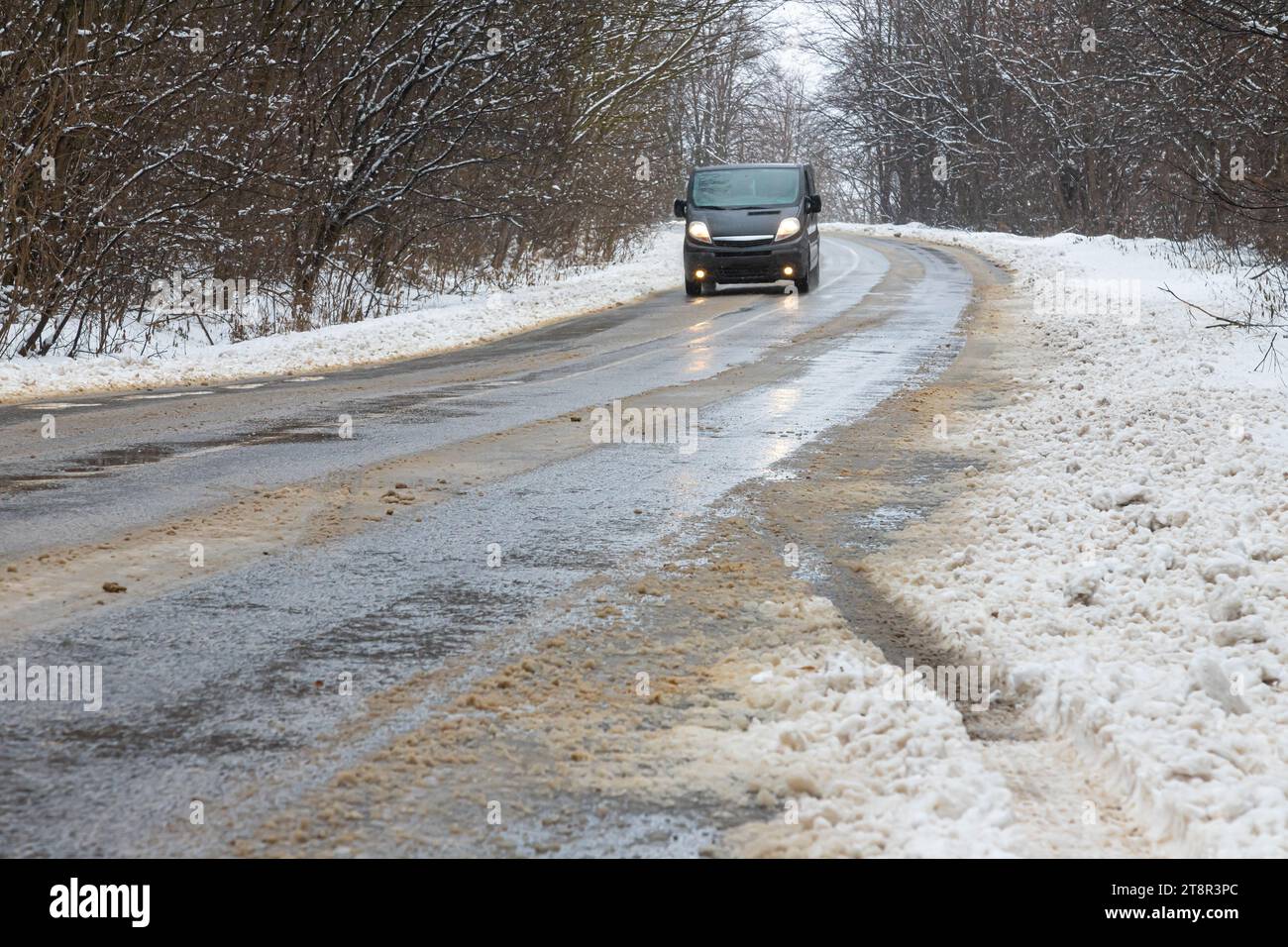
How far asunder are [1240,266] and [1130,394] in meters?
14.0

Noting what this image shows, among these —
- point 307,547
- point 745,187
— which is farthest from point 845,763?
point 745,187

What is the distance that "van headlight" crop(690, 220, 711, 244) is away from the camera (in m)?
24.2

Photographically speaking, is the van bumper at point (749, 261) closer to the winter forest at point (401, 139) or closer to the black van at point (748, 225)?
the black van at point (748, 225)

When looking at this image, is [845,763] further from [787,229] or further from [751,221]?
[751,221]

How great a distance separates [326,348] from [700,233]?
31.5 feet

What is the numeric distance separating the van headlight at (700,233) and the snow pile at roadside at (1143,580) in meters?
13.8

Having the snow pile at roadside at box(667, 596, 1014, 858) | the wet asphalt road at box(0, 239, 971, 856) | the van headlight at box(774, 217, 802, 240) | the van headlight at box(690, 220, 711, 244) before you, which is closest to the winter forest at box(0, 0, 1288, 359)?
the van headlight at box(690, 220, 711, 244)

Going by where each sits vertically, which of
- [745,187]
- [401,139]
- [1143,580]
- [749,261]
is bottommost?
[1143,580]

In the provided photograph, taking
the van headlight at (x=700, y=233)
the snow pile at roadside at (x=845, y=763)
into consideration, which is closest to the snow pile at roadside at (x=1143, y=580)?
the snow pile at roadside at (x=845, y=763)

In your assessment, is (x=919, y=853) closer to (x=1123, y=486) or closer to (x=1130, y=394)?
(x=1123, y=486)

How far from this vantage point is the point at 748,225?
24.1m

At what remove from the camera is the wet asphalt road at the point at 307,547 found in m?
3.56
